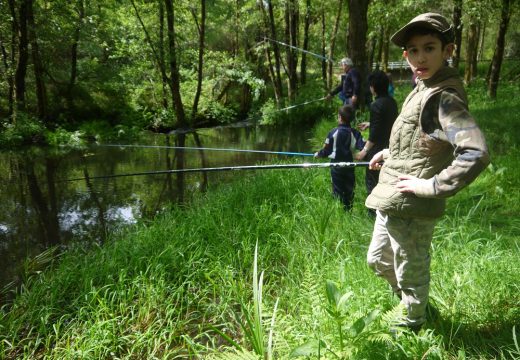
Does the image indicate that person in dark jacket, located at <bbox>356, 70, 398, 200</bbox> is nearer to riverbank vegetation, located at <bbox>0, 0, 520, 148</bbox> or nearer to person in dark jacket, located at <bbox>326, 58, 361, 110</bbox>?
person in dark jacket, located at <bbox>326, 58, 361, 110</bbox>

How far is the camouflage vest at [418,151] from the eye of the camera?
5.52ft

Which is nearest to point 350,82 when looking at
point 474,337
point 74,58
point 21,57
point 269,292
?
point 269,292

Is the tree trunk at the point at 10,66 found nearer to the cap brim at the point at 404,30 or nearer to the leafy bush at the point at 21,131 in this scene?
the leafy bush at the point at 21,131

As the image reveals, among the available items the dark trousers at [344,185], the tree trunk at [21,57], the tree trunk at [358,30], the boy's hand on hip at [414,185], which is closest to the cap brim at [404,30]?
the boy's hand on hip at [414,185]

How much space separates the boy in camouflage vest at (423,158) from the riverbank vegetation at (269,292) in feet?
1.02

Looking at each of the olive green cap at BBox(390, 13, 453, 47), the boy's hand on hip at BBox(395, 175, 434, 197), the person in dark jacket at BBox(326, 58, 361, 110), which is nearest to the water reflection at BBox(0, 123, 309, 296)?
the person in dark jacket at BBox(326, 58, 361, 110)

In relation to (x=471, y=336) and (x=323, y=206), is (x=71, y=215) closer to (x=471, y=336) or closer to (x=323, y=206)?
(x=323, y=206)

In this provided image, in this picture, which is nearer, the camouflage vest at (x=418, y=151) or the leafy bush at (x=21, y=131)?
the camouflage vest at (x=418, y=151)

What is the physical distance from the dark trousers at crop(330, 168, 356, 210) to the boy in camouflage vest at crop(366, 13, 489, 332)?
7.39ft

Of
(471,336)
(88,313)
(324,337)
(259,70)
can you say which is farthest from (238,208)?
(259,70)

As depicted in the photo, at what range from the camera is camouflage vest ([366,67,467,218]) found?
66.2 inches

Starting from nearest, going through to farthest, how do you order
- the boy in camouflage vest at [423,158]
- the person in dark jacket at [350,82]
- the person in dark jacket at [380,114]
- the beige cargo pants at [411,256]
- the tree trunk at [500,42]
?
the boy in camouflage vest at [423,158]
the beige cargo pants at [411,256]
the person in dark jacket at [380,114]
the person in dark jacket at [350,82]
the tree trunk at [500,42]

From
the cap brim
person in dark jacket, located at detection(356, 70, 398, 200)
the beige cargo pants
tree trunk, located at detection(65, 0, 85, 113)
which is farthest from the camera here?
tree trunk, located at detection(65, 0, 85, 113)

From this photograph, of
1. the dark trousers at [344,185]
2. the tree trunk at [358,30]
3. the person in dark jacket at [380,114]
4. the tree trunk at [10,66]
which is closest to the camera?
the person in dark jacket at [380,114]
